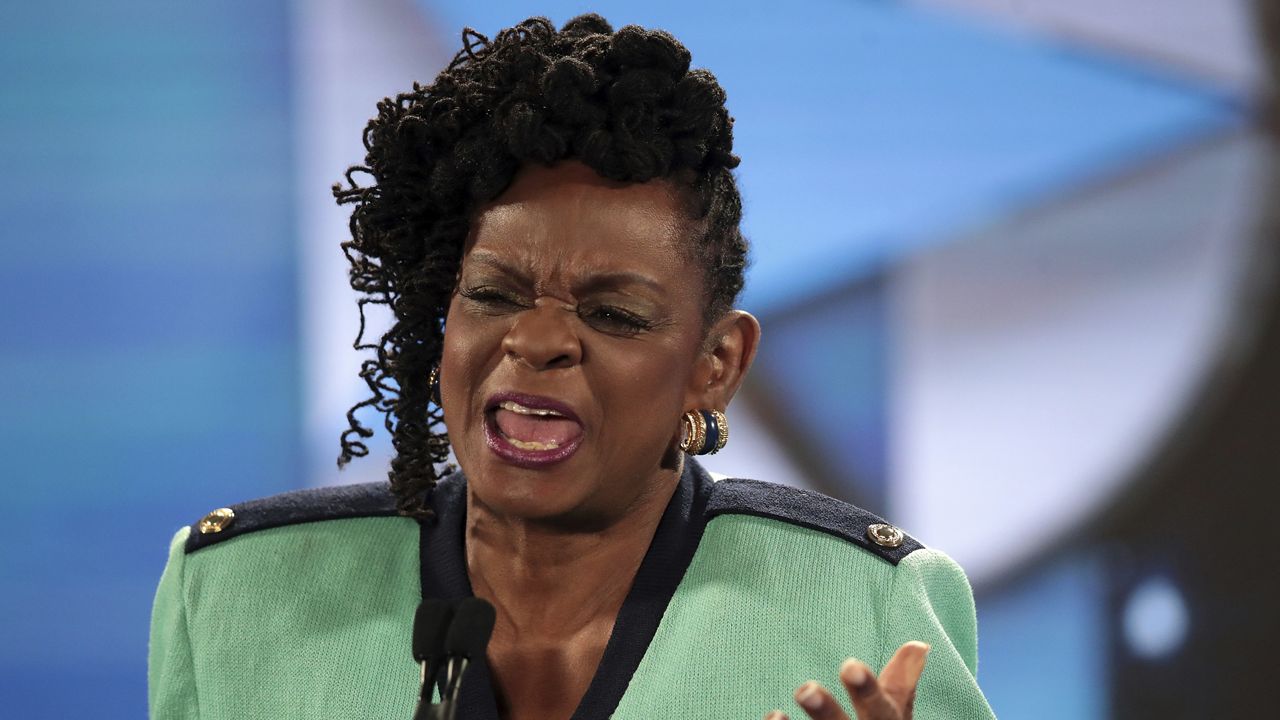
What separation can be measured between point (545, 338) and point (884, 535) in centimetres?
50

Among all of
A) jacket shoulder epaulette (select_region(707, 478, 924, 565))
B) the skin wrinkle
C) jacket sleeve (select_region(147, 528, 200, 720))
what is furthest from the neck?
jacket sleeve (select_region(147, 528, 200, 720))

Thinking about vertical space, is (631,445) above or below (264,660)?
above

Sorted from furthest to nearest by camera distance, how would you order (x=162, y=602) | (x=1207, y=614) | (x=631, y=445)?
(x=1207, y=614) → (x=162, y=602) → (x=631, y=445)

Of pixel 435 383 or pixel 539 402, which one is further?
pixel 435 383

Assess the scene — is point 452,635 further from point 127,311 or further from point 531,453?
point 127,311

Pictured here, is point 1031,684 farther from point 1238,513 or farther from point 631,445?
point 631,445

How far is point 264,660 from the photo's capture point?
167 centimetres

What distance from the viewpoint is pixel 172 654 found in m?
1.72

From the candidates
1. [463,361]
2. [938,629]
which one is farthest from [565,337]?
[938,629]

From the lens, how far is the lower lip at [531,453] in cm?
155

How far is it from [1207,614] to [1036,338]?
60 centimetres

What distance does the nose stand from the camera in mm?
1540

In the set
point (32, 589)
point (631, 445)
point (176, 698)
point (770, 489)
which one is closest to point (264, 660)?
point (176, 698)

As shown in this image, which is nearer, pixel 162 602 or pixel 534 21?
pixel 534 21
